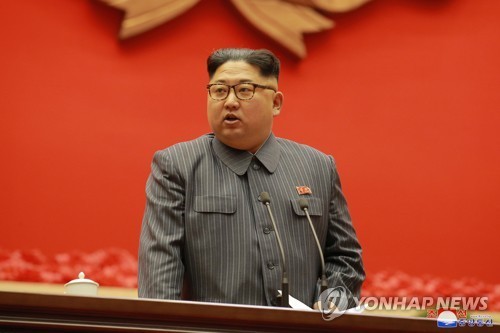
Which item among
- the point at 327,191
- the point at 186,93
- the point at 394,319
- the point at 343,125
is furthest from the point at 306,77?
the point at 394,319

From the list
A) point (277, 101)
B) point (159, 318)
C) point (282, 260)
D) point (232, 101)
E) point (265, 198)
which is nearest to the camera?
point (159, 318)

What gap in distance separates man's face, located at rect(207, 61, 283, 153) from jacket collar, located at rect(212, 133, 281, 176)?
0.06 ft

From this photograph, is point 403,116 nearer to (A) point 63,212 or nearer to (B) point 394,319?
(A) point 63,212

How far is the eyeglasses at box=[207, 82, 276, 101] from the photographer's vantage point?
2334mm

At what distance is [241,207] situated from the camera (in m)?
2.23

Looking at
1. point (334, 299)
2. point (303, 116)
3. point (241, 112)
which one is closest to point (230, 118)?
point (241, 112)

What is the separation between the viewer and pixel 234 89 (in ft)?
7.66

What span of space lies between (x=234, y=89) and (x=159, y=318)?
36.5 inches

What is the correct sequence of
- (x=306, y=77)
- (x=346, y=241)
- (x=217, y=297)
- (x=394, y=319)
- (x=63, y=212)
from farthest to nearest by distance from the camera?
(x=306, y=77) < (x=63, y=212) < (x=346, y=241) < (x=217, y=297) < (x=394, y=319)

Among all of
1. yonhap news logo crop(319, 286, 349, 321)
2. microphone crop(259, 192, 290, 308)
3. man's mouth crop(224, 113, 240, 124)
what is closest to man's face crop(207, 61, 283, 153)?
man's mouth crop(224, 113, 240, 124)

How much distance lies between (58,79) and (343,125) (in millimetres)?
1013

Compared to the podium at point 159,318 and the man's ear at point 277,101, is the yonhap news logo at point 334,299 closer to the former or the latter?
the podium at point 159,318

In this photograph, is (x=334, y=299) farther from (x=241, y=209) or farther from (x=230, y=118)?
(x=230, y=118)

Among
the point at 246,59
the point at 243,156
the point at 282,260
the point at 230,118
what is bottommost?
the point at 282,260
